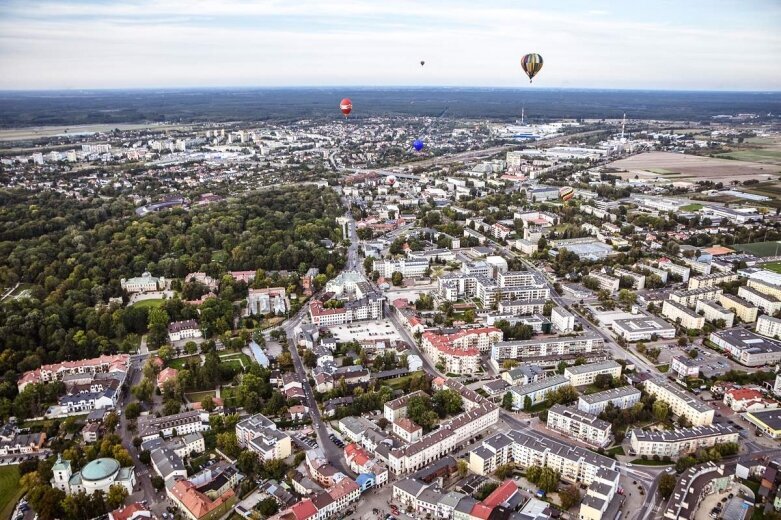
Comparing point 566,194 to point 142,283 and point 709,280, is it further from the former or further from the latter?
point 142,283

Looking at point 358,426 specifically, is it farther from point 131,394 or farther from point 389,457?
point 131,394

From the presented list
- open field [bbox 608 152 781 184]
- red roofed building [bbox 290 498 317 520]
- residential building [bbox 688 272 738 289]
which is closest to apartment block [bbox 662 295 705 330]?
residential building [bbox 688 272 738 289]

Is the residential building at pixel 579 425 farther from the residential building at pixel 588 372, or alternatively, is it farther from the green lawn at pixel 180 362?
the green lawn at pixel 180 362

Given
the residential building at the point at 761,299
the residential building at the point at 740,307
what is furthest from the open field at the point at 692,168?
the residential building at the point at 740,307

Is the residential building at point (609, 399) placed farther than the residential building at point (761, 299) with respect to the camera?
No

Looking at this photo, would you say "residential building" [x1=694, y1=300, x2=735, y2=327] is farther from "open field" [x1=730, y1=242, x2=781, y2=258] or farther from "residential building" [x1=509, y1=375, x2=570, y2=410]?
"open field" [x1=730, y1=242, x2=781, y2=258]

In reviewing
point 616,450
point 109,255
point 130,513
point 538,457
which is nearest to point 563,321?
point 616,450

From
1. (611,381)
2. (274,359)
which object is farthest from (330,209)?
(611,381)
